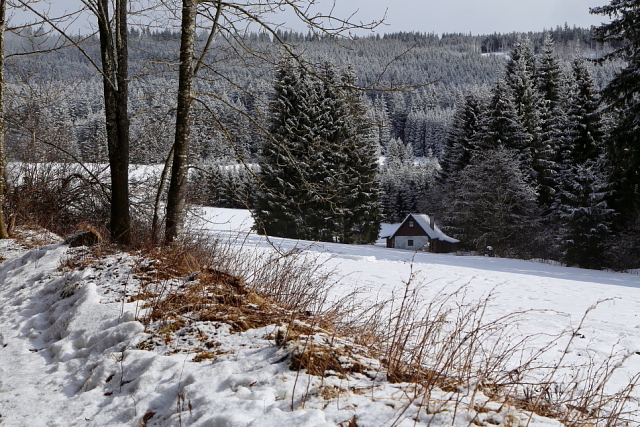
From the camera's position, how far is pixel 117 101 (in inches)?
247

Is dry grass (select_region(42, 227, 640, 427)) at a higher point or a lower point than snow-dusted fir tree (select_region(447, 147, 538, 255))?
lower

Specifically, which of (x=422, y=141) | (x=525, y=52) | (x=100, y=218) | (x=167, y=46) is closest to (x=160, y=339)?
(x=167, y=46)

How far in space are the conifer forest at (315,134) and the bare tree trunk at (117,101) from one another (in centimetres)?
3

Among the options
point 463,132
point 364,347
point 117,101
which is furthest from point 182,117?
point 463,132

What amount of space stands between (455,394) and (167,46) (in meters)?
6.23

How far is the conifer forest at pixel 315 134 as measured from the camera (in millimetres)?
5949

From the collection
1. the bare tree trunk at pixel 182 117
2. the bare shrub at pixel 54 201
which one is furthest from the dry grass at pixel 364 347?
the bare shrub at pixel 54 201

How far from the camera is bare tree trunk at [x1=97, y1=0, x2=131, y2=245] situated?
6.17 metres

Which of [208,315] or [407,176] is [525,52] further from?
[208,315]

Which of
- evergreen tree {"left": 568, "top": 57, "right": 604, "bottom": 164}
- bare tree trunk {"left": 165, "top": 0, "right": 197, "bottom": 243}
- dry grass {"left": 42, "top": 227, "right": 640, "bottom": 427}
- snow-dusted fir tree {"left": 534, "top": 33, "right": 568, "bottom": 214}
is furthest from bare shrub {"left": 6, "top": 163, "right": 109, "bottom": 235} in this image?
evergreen tree {"left": 568, "top": 57, "right": 604, "bottom": 164}

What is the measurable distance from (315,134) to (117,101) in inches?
729

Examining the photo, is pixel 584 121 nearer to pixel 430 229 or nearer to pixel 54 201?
pixel 430 229

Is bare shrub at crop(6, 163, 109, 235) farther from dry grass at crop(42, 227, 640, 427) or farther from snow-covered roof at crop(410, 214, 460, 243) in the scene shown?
snow-covered roof at crop(410, 214, 460, 243)

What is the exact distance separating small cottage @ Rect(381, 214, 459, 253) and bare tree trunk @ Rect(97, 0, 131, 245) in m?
32.3
